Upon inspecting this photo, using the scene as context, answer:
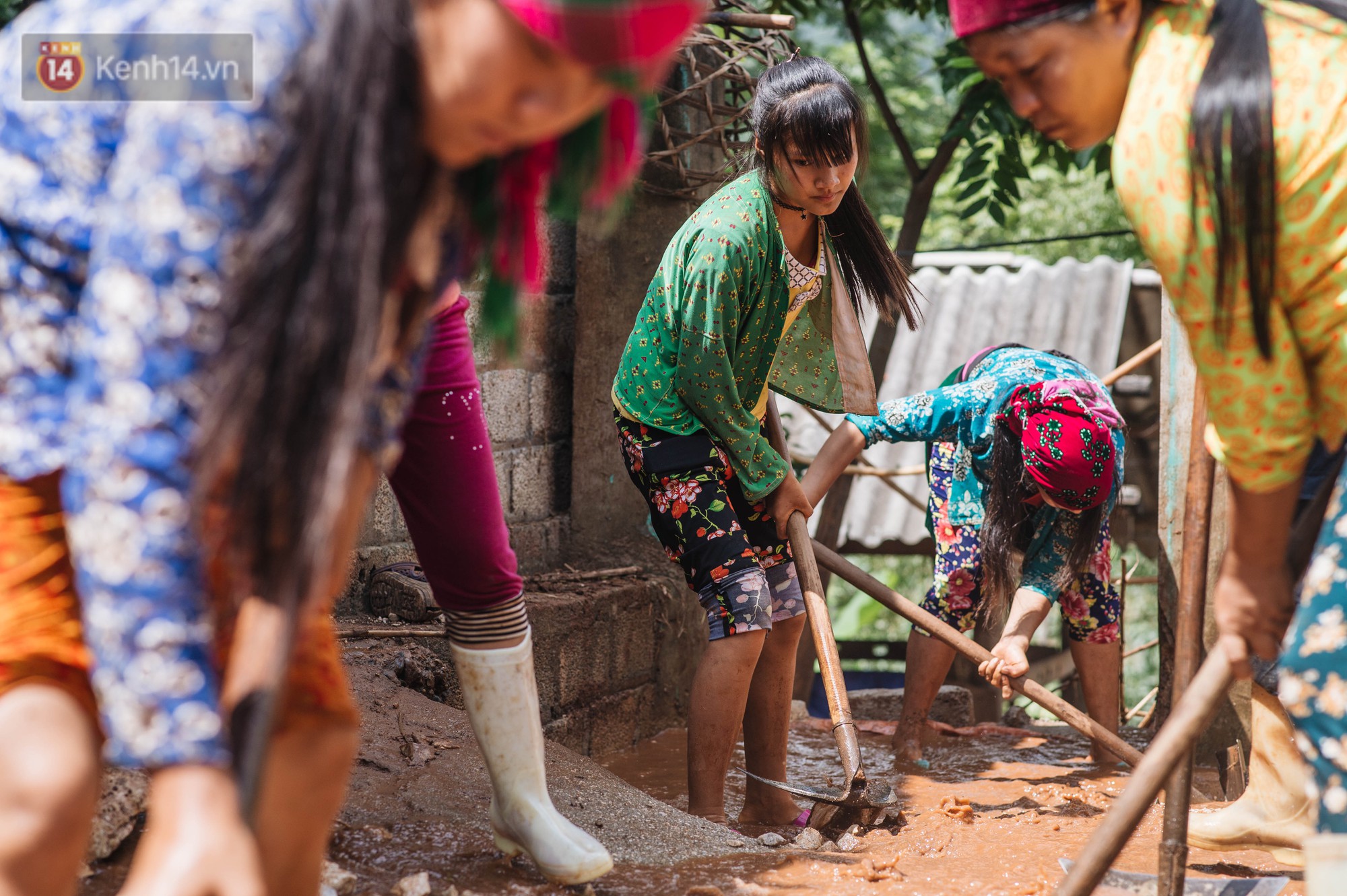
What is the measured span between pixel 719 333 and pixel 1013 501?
4.63ft

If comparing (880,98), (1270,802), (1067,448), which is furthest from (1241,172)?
(880,98)

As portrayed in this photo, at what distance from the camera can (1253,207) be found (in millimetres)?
1371

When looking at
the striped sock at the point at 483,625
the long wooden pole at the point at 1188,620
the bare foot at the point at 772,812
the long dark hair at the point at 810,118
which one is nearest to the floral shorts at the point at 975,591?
the bare foot at the point at 772,812

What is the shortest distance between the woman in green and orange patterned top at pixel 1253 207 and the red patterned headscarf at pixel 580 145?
0.63 meters

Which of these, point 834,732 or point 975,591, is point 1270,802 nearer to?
Result: point 834,732

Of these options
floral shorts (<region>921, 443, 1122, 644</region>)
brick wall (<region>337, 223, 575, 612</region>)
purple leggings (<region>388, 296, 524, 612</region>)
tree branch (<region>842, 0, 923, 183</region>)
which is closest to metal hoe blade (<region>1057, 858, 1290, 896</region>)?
purple leggings (<region>388, 296, 524, 612</region>)

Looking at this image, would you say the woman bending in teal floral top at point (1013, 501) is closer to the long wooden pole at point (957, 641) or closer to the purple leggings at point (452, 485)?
the long wooden pole at point (957, 641)

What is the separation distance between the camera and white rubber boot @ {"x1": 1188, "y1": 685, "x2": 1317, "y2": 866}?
265cm

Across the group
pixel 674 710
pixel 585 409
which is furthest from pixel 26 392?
pixel 674 710

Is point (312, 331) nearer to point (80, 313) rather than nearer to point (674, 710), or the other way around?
point (80, 313)

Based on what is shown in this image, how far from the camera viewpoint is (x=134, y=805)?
2.10 metres

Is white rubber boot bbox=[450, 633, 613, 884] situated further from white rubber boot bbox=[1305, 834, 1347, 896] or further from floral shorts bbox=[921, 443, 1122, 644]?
floral shorts bbox=[921, 443, 1122, 644]

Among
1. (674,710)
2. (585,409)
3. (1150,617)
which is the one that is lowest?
(1150,617)

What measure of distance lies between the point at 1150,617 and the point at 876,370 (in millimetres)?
8443
